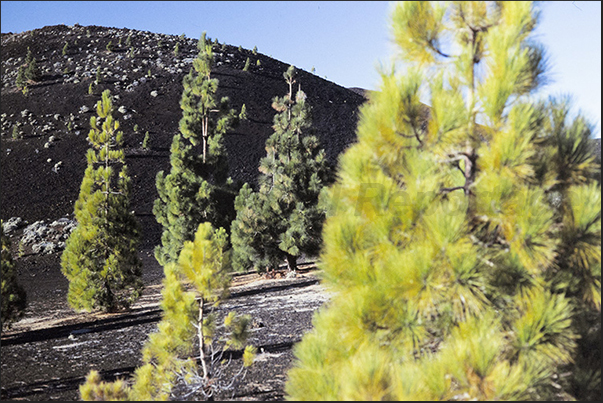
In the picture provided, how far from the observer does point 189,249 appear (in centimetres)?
497

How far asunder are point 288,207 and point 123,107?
2577cm

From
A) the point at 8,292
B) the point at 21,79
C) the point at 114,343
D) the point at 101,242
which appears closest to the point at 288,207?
the point at 101,242

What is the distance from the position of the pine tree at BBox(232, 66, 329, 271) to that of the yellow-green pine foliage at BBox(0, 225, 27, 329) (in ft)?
21.3

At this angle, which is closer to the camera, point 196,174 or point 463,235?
point 463,235

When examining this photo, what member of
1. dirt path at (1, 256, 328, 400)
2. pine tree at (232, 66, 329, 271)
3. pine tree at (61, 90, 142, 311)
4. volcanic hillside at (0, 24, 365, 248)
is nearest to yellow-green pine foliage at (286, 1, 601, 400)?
dirt path at (1, 256, 328, 400)

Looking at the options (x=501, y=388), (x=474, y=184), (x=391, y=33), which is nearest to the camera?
(x=501, y=388)

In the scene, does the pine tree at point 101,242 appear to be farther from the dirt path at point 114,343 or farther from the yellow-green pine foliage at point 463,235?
the yellow-green pine foliage at point 463,235

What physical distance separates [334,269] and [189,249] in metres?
2.39

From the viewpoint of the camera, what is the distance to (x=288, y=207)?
47.2 ft

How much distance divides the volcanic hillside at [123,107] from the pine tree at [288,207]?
4.65 metres

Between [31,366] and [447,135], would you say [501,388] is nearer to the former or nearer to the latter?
[447,135]

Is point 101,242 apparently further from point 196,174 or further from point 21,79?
point 21,79

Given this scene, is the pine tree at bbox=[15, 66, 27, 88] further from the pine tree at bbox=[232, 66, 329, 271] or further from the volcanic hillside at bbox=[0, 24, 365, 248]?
the pine tree at bbox=[232, 66, 329, 271]

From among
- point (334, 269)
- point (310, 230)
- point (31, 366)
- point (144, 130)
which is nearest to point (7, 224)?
point (144, 130)
